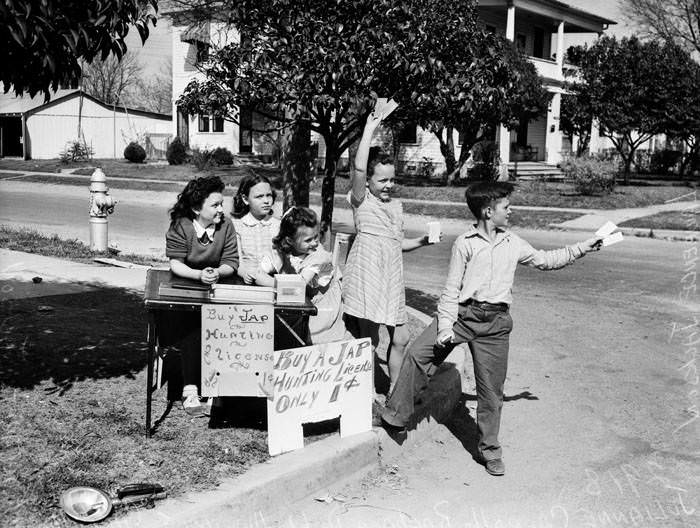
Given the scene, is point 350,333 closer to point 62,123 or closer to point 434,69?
point 434,69

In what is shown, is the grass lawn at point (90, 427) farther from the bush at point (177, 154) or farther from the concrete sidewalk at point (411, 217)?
the bush at point (177, 154)

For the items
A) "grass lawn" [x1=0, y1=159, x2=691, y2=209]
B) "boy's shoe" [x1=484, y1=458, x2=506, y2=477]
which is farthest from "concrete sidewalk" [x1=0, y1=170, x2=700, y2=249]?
"boy's shoe" [x1=484, y1=458, x2=506, y2=477]

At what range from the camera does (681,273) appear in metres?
12.3

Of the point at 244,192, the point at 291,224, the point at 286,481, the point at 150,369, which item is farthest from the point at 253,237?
the point at 286,481

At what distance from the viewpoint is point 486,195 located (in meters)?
4.98

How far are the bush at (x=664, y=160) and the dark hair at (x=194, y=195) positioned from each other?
42.6 metres

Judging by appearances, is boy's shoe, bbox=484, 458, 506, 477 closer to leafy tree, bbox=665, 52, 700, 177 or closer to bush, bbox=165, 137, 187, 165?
leafy tree, bbox=665, 52, 700, 177

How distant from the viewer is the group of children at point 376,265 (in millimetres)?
4887

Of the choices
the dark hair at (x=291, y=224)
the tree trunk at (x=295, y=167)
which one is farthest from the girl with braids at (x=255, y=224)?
the tree trunk at (x=295, y=167)

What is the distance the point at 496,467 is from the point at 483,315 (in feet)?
2.86

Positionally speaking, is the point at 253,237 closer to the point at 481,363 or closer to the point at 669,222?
the point at 481,363

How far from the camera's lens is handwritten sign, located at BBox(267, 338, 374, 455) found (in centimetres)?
466

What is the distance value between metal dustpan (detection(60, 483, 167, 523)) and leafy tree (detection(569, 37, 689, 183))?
28.4 m

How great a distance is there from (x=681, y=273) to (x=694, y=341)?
462 centimetres
